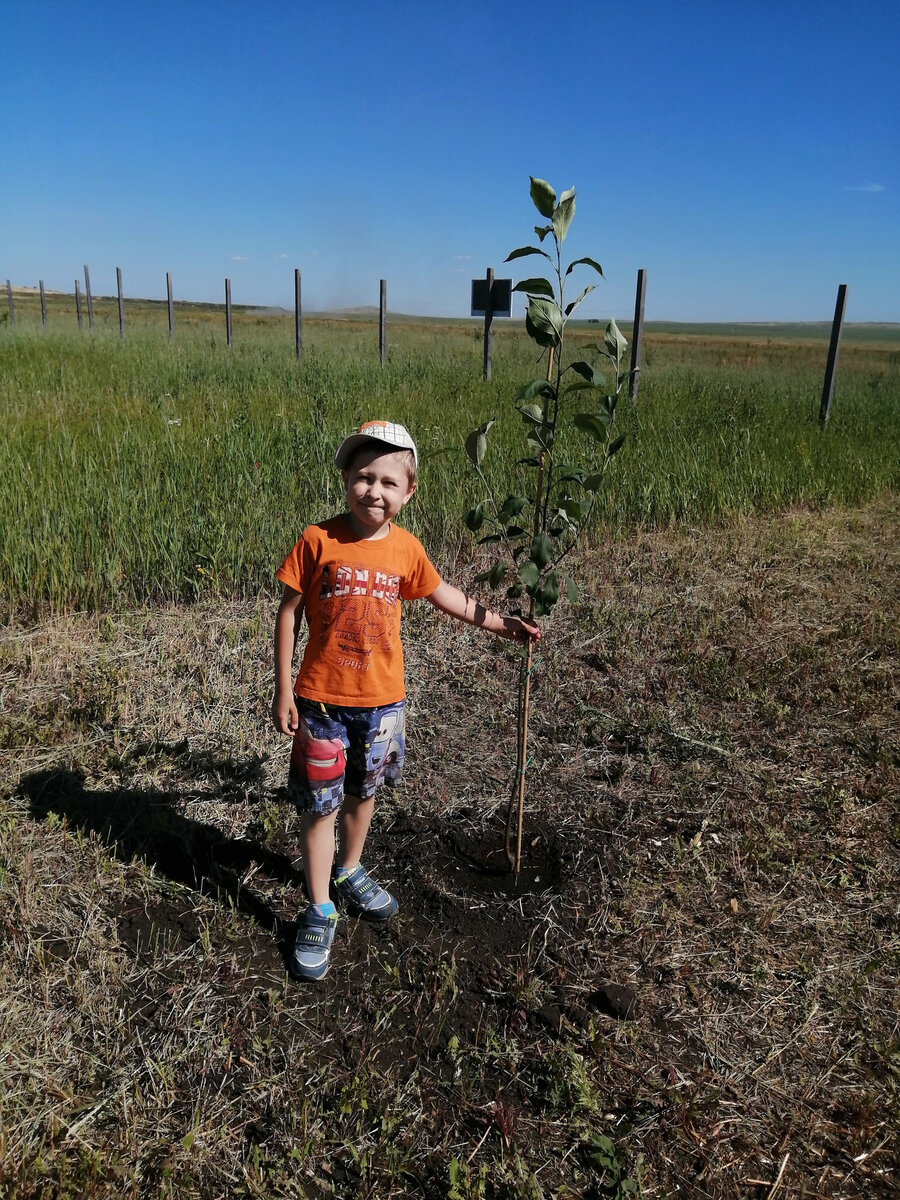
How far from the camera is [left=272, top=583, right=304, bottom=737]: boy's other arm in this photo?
183 centimetres

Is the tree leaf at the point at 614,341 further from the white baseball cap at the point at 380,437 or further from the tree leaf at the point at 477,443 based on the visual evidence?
the white baseball cap at the point at 380,437

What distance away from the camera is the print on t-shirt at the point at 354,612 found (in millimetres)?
1830

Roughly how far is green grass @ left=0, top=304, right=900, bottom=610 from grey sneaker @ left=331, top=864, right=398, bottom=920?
1.17 m

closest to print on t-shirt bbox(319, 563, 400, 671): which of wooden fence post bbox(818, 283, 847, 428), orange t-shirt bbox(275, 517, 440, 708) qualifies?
orange t-shirt bbox(275, 517, 440, 708)

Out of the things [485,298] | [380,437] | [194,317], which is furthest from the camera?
[194,317]

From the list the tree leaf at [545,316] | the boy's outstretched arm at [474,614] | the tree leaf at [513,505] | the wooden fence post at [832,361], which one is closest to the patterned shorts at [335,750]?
the boy's outstretched arm at [474,614]

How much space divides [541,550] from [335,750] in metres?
0.68

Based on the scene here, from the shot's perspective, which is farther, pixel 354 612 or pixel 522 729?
pixel 522 729

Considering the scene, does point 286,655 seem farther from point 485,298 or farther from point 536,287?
point 485,298

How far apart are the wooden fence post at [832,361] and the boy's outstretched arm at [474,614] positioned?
26.0 feet

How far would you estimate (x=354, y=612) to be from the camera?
6.01 feet

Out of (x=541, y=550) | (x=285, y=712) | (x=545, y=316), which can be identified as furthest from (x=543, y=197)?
(x=285, y=712)

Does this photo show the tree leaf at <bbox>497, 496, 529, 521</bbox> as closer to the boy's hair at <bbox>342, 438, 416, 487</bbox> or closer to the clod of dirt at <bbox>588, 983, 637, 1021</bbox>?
the boy's hair at <bbox>342, 438, 416, 487</bbox>

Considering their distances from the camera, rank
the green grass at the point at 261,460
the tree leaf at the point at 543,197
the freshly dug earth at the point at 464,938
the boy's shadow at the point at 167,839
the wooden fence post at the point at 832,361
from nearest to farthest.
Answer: the freshly dug earth at the point at 464,938 → the tree leaf at the point at 543,197 → the boy's shadow at the point at 167,839 → the green grass at the point at 261,460 → the wooden fence post at the point at 832,361
